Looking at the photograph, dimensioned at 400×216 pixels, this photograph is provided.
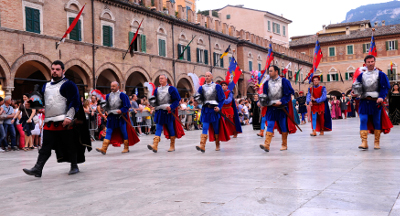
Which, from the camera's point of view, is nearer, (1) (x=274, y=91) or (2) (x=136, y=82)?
(1) (x=274, y=91)

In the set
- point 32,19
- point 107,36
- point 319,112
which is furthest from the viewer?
point 107,36

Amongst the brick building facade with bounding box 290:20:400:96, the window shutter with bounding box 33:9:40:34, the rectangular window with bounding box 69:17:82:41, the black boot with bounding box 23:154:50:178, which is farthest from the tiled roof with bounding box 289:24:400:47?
the black boot with bounding box 23:154:50:178

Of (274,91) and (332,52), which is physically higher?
(332,52)

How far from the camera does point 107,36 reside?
2681 centimetres

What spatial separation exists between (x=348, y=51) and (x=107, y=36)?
48791 millimetres

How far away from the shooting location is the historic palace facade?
69.7 feet

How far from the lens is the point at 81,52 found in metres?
24.7

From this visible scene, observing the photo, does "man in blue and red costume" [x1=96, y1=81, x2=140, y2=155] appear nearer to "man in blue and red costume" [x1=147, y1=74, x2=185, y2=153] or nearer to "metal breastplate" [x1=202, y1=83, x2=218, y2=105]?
"man in blue and red costume" [x1=147, y1=74, x2=185, y2=153]

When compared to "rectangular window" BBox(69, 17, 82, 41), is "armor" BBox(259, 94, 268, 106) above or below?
below

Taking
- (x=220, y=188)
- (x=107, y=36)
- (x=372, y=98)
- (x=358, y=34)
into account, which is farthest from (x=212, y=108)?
(x=358, y=34)

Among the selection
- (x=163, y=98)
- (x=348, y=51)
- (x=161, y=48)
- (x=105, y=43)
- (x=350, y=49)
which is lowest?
(x=163, y=98)

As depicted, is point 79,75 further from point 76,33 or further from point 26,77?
point 26,77

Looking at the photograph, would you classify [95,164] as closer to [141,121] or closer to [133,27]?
[141,121]

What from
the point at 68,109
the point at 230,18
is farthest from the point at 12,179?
the point at 230,18
